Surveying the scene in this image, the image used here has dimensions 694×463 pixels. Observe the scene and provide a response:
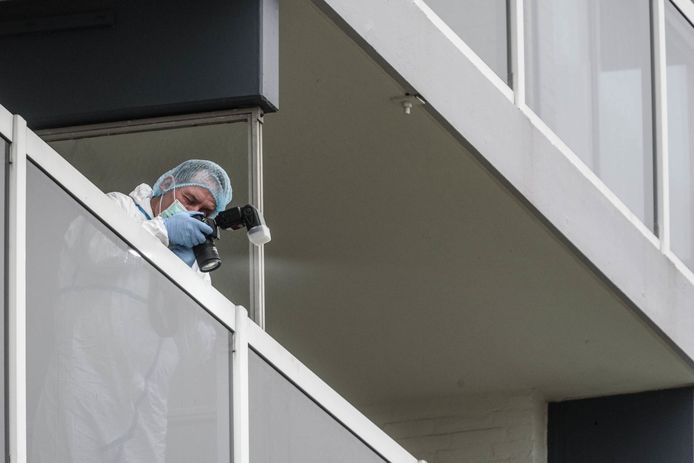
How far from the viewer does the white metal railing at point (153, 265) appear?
24.2ft

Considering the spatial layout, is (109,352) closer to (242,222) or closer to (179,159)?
(242,222)

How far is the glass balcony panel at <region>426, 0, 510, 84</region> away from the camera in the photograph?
10.9m

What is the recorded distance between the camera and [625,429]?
47.8ft

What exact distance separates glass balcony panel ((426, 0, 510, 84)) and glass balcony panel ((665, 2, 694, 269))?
1.95 m

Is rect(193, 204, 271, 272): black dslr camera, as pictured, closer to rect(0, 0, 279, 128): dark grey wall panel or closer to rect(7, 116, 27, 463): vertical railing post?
rect(0, 0, 279, 128): dark grey wall panel

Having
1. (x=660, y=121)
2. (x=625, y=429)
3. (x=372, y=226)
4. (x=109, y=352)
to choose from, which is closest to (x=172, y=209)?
(x=109, y=352)

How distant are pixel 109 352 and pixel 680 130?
5988mm

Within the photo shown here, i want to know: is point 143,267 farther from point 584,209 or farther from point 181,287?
point 584,209

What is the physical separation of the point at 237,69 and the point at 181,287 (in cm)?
147

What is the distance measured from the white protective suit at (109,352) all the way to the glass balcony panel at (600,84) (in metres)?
3.73

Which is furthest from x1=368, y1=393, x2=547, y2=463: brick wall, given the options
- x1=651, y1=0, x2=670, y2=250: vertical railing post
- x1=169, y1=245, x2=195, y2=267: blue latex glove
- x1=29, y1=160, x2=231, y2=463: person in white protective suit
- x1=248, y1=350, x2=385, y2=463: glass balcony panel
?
x1=29, y1=160, x2=231, y2=463: person in white protective suit

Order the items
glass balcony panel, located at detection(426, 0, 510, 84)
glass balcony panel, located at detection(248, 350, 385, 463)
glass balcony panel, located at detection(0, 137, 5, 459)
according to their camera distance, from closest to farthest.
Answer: glass balcony panel, located at detection(0, 137, 5, 459) → glass balcony panel, located at detection(248, 350, 385, 463) → glass balcony panel, located at detection(426, 0, 510, 84)

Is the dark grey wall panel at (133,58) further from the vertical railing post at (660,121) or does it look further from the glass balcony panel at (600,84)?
the vertical railing post at (660,121)

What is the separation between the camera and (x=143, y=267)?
8047 mm
